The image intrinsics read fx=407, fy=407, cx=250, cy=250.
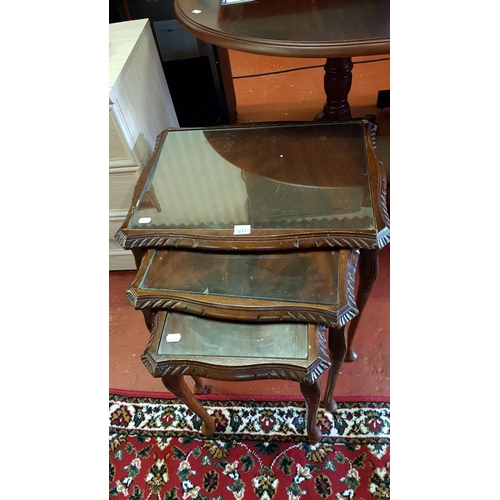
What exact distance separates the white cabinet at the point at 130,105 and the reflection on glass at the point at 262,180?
0.14 meters

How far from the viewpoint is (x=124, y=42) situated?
44.4 inches

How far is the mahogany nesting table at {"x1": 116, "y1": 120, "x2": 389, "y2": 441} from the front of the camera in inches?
26.8

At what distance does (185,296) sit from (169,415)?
0.51 m

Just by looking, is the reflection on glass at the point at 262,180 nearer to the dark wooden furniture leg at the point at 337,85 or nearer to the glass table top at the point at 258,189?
the glass table top at the point at 258,189

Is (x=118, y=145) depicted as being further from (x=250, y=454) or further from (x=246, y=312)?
(x=250, y=454)

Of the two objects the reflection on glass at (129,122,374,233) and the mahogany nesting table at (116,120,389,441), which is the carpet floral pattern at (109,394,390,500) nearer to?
the mahogany nesting table at (116,120,389,441)

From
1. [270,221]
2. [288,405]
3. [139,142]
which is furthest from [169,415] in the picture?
[139,142]

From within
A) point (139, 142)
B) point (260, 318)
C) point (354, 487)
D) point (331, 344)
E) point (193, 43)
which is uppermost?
point (193, 43)

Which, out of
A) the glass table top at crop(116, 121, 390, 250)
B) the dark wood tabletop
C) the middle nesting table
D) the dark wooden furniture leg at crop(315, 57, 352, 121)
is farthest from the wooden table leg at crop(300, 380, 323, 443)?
the dark wooden furniture leg at crop(315, 57, 352, 121)

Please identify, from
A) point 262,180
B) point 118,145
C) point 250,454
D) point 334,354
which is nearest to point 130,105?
point 118,145

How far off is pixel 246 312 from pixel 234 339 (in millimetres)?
50

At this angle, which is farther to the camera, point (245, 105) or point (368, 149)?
point (245, 105)

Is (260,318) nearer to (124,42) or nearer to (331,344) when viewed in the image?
(331,344)

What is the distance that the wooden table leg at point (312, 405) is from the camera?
734mm
